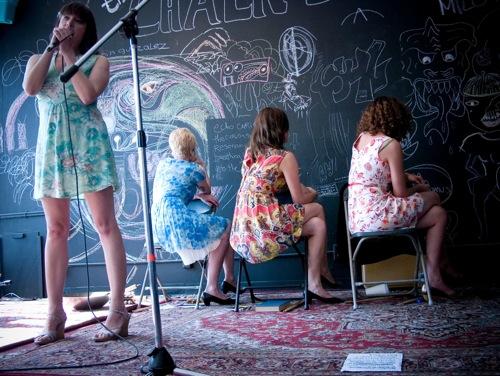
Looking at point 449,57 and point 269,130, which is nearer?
point 269,130

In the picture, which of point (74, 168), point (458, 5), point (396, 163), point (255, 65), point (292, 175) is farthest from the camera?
point (255, 65)

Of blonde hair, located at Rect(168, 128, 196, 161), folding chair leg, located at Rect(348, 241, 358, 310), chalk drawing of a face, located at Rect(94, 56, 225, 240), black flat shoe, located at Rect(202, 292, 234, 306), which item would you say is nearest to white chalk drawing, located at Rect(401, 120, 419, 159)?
folding chair leg, located at Rect(348, 241, 358, 310)

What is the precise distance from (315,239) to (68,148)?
68.9 inches

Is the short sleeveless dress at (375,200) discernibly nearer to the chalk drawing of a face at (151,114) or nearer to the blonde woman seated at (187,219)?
the blonde woman seated at (187,219)

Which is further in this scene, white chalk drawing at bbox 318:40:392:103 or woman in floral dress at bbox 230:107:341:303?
white chalk drawing at bbox 318:40:392:103

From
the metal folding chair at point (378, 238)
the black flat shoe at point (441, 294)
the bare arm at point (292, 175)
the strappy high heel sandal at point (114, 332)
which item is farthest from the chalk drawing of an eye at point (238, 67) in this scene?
the strappy high heel sandal at point (114, 332)

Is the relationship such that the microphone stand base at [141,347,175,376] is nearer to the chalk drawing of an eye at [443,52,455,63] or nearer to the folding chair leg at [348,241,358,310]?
the folding chair leg at [348,241,358,310]

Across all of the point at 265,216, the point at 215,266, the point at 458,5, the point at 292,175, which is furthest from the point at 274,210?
the point at 458,5

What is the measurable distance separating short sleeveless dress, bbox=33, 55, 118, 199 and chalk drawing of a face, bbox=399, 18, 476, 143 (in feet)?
9.65

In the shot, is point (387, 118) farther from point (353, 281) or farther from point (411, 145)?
point (411, 145)

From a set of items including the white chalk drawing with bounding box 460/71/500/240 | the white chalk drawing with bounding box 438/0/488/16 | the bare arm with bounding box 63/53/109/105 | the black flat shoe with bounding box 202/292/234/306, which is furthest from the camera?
the white chalk drawing with bounding box 438/0/488/16

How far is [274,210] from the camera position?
3648 millimetres

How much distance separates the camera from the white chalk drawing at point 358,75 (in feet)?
15.9

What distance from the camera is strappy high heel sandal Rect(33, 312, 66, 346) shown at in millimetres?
2771
